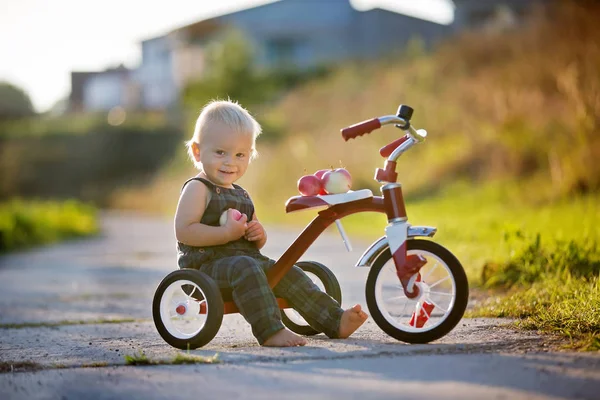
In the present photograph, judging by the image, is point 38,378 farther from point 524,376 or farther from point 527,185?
point 527,185

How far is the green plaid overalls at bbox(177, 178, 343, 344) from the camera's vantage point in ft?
11.5

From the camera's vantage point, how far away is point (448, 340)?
336cm

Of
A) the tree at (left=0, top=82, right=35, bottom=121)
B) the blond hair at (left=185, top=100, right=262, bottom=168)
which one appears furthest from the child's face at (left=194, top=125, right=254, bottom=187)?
the tree at (left=0, top=82, right=35, bottom=121)

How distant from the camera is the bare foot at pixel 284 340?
340cm

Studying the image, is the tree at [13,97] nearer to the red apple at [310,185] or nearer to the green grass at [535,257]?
the green grass at [535,257]

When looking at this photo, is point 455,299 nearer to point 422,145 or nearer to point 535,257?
point 535,257

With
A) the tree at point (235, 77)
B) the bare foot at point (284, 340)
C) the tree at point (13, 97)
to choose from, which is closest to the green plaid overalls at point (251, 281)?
the bare foot at point (284, 340)

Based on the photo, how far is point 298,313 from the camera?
3932 mm

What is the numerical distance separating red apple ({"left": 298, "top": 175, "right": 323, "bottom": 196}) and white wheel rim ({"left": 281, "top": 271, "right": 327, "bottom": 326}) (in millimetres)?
569

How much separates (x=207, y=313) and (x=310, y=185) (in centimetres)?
67

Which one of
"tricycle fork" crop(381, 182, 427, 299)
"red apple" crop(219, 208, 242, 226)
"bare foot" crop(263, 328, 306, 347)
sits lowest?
"bare foot" crop(263, 328, 306, 347)

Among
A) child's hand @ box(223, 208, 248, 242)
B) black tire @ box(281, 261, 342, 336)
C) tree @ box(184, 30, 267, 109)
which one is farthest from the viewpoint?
tree @ box(184, 30, 267, 109)

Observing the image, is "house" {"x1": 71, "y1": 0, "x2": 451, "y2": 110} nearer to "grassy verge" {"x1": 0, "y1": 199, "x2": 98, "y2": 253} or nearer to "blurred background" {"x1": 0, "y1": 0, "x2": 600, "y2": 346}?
"blurred background" {"x1": 0, "y1": 0, "x2": 600, "y2": 346}

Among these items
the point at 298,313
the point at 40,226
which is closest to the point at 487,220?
the point at 298,313
